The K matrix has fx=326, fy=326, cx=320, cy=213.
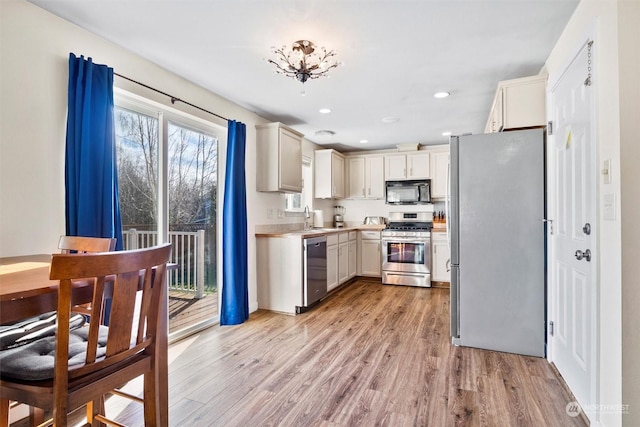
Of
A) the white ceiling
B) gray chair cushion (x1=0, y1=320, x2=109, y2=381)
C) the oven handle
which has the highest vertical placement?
the white ceiling

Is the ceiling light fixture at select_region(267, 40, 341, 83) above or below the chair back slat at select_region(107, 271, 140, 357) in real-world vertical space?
above

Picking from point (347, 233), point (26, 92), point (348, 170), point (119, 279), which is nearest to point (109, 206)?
point (26, 92)

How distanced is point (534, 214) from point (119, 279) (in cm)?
280

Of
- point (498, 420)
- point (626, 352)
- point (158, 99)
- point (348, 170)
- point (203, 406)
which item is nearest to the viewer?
point (626, 352)

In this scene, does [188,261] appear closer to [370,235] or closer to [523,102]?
[370,235]

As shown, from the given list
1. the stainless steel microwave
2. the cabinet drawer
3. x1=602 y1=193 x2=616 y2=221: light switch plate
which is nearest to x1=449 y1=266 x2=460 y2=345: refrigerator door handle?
x1=602 y1=193 x2=616 y2=221: light switch plate

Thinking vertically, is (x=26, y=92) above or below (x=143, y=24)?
below

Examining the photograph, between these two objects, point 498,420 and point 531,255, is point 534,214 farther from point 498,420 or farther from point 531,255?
point 498,420

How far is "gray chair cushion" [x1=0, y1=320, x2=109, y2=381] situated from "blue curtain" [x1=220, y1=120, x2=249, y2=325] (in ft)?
6.38

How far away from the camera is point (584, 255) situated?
1.79 metres

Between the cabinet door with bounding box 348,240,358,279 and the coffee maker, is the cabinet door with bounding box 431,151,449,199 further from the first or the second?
the coffee maker

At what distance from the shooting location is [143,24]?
2.05 metres

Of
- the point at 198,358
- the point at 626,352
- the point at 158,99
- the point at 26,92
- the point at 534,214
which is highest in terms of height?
the point at 158,99

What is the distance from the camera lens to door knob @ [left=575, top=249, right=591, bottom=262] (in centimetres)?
175
